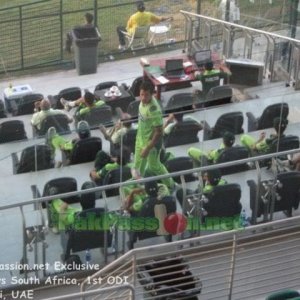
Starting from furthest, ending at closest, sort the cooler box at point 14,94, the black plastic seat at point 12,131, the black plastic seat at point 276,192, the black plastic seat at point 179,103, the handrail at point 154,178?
the cooler box at point 14,94 → the black plastic seat at point 12,131 → the black plastic seat at point 179,103 → the black plastic seat at point 276,192 → the handrail at point 154,178

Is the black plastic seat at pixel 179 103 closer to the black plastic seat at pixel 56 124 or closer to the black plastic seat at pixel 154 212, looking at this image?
the black plastic seat at pixel 56 124

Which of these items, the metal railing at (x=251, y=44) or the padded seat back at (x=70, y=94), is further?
the metal railing at (x=251, y=44)

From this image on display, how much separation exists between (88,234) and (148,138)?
1.31 m

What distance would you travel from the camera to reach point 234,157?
34.3 feet

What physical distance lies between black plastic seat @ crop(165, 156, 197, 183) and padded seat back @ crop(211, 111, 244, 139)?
61cm

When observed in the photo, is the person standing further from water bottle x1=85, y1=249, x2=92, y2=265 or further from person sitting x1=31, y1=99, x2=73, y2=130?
person sitting x1=31, y1=99, x2=73, y2=130

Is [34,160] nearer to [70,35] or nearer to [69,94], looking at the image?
[69,94]

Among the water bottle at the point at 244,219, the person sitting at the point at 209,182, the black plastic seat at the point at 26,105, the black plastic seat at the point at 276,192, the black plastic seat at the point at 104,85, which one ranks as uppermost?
the person sitting at the point at 209,182

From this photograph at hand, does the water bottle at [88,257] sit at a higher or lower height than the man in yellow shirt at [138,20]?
lower

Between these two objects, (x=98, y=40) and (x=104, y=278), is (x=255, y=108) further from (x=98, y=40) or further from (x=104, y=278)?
(x=98, y=40)

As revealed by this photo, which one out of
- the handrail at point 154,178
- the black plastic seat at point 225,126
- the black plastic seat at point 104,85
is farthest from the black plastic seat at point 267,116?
the black plastic seat at point 104,85

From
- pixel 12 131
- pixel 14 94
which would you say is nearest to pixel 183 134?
pixel 12 131

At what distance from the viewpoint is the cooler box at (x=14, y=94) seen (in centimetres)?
1373

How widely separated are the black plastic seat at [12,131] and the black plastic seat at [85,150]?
39.9 inches
